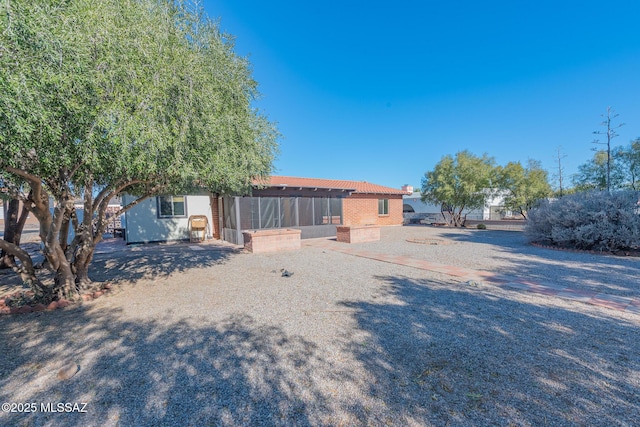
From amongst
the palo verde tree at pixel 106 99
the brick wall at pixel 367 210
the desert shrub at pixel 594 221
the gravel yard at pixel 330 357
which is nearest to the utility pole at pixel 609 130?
the desert shrub at pixel 594 221

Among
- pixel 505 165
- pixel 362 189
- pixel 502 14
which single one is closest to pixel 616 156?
pixel 505 165

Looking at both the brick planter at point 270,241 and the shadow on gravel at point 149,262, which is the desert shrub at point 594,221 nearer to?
the brick planter at point 270,241

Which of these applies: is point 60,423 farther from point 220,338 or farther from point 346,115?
point 346,115

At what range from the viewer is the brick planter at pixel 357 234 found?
11.8m

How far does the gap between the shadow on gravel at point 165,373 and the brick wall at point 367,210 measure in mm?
14538

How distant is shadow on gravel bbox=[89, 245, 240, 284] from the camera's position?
6.58m

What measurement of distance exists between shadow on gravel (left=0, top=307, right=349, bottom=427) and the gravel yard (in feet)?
0.05

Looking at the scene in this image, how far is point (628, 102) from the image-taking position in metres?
15.0

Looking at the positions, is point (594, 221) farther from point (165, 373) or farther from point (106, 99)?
point (106, 99)

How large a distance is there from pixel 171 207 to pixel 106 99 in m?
10.9

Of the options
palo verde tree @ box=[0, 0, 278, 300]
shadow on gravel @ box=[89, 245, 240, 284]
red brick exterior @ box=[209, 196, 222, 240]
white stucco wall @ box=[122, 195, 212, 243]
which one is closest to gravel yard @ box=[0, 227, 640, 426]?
shadow on gravel @ box=[89, 245, 240, 284]

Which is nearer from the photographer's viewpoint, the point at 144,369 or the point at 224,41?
the point at 144,369

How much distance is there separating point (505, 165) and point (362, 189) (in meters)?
11.3

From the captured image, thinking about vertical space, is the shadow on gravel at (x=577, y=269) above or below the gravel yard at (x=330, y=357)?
below
